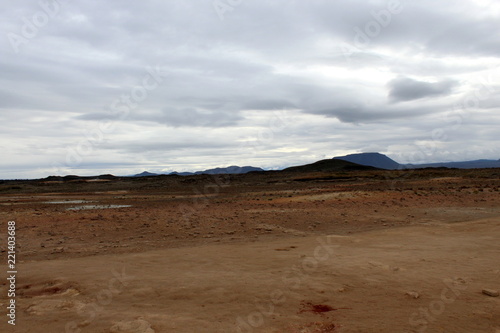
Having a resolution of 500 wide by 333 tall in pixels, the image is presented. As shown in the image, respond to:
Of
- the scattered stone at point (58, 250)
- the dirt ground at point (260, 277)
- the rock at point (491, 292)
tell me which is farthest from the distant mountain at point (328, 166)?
the rock at point (491, 292)

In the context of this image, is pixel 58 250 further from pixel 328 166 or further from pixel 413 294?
→ pixel 328 166

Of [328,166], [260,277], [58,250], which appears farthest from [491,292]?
[328,166]

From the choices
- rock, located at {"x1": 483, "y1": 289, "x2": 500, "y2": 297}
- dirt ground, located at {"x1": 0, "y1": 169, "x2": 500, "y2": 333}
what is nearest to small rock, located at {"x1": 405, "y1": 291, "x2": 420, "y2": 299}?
dirt ground, located at {"x1": 0, "y1": 169, "x2": 500, "y2": 333}

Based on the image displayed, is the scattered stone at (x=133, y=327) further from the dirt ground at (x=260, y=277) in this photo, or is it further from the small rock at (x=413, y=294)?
the small rock at (x=413, y=294)

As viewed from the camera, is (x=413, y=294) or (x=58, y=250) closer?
(x=413, y=294)

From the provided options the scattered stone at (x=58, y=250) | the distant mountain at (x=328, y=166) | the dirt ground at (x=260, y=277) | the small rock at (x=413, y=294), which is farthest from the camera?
the distant mountain at (x=328, y=166)

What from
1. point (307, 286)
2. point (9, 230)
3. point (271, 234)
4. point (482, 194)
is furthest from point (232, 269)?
point (482, 194)

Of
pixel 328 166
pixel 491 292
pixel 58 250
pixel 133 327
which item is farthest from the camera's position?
pixel 328 166

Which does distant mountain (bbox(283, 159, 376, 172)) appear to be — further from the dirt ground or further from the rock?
the rock

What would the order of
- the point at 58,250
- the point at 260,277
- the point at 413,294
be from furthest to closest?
the point at 58,250, the point at 260,277, the point at 413,294

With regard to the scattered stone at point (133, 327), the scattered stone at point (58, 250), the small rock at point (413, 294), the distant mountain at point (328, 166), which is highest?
the distant mountain at point (328, 166)

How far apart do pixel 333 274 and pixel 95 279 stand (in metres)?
6.12

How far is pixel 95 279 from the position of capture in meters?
9.07

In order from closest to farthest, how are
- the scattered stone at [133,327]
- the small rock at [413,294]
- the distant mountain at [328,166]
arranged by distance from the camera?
1. the scattered stone at [133,327]
2. the small rock at [413,294]
3. the distant mountain at [328,166]
